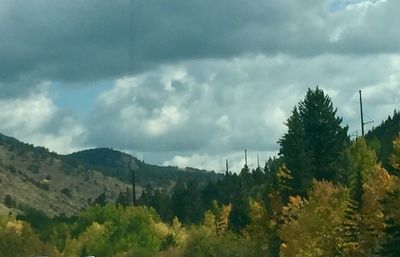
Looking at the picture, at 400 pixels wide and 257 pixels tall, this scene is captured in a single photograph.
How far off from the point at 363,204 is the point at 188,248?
4352 centimetres

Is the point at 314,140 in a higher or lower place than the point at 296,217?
higher

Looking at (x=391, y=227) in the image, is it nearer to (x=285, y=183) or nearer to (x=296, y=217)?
(x=296, y=217)

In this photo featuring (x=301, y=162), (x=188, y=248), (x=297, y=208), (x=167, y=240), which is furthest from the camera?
(x=167, y=240)

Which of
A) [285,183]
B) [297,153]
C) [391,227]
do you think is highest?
[297,153]

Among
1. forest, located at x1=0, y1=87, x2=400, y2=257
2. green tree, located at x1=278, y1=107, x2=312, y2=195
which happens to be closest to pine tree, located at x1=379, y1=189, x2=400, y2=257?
forest, located at x1=0, y1=87, x2=400, y2=257

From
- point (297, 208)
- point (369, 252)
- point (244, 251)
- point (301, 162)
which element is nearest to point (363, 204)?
point (369, 252)

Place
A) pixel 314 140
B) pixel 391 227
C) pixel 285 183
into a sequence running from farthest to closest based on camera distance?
1. pixel 314 140
2. pixel 285 183
3. pixel 391 227

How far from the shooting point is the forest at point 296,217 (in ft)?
212

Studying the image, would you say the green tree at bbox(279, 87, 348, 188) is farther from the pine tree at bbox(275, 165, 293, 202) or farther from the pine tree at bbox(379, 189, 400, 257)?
the pine tree at bbox(379, 189, 400, 257)

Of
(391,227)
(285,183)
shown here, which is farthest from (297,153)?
(391,227)

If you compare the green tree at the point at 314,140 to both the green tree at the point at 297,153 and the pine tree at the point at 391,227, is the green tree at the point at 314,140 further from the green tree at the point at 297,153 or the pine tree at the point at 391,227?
the pine tree at the point at 391,227

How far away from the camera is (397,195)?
5938 centimetres

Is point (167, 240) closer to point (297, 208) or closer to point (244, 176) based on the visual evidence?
point (244, 176)

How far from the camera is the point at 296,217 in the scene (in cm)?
8375
